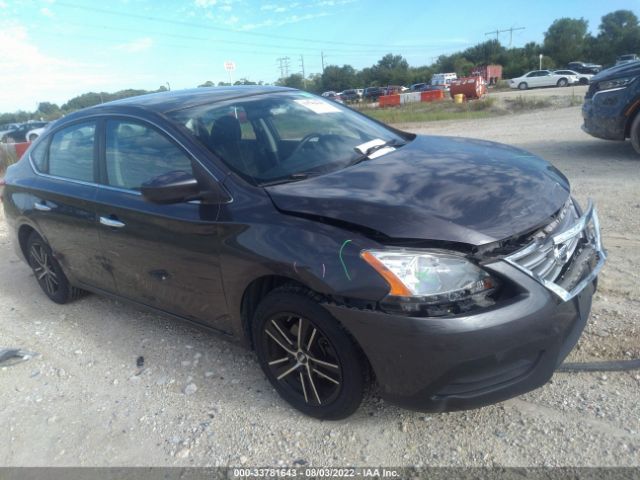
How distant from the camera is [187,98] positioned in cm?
357

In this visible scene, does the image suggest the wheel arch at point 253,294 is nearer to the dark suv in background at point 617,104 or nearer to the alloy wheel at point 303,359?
the alloy wheel at point 303,359

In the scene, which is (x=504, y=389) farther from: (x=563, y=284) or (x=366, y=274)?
(x=366, y=274)

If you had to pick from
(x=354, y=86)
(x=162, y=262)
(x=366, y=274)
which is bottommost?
(x=354, y=86)

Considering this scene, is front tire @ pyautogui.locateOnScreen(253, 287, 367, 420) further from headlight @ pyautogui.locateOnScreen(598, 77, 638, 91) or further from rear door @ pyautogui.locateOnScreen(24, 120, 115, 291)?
headlight @ pyautogui.locateOnScreen(598, 77, 638, 91)

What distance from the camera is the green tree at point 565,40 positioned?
2798 inches

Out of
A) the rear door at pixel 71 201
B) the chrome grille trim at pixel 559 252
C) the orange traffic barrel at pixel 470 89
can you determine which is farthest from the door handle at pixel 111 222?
the orange traffic barrel at pixel 470 89

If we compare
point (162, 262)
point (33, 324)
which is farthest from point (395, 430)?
point (33, 324)

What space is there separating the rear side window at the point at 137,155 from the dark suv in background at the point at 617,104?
666 centimetres

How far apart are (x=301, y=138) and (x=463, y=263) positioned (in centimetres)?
160

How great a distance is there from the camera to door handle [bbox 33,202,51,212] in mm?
4171

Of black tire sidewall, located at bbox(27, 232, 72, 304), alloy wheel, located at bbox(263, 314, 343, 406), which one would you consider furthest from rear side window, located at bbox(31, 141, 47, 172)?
alloy wheel, located at bbox(263, 314, 343, 406)

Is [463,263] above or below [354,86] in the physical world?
above

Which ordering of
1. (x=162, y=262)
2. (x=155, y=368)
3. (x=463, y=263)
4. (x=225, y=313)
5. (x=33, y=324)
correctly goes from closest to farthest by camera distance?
1. (x=463, y=263)
2. (x=225, y=313)
3. (x=162, y=262)
4. (x=155, y=368)
5. (x=33, y=324)

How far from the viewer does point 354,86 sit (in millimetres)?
91125
